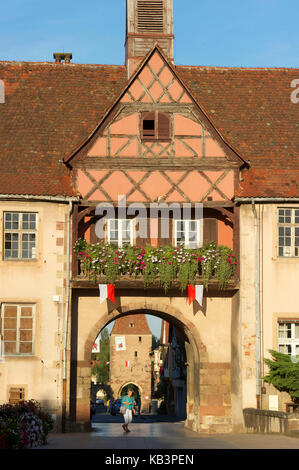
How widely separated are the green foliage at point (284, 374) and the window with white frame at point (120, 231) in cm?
542

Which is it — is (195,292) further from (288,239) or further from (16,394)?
(16,394)

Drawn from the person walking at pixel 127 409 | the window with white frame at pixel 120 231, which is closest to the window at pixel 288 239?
the window with white frame at pixel 120 231

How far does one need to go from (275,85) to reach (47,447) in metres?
15.7

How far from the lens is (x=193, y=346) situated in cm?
2708

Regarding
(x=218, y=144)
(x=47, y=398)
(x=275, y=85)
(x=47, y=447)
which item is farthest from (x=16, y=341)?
(x=275, y=85)

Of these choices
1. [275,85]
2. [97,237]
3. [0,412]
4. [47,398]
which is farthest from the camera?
[275,85]

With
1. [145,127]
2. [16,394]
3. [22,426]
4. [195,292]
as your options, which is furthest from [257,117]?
[22,426]

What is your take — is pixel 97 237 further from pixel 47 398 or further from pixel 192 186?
pixel 47 398

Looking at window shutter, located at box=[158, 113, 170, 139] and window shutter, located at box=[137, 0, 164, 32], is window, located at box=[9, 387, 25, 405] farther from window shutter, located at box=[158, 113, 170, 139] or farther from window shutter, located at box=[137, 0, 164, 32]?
window shutter, located at box=[137, 0, 164, 32]

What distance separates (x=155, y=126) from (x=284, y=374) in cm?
819

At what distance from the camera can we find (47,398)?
2506 centimetres

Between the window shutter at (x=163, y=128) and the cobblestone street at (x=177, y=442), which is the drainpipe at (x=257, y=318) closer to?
the cobblestone street at (x=177, y=442)

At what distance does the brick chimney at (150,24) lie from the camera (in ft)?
97.2

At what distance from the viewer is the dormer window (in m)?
26.8
